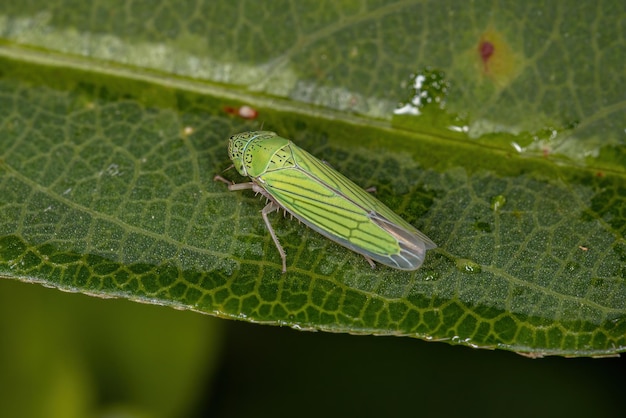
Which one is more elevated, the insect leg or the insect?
the insect

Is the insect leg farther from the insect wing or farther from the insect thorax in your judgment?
the insect thorax

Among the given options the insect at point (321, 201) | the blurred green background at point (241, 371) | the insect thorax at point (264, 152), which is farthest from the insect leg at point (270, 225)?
the blurred green background at point (241, 371)

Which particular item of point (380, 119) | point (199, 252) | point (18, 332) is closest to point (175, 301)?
point (199, 252)

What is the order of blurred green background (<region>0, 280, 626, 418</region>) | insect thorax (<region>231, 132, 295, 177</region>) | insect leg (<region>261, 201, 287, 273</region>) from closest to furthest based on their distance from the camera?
insect leg (<region>261, 201, 287, 273</region>) < blurred green background (<region>0, 280, 626, 418</region>) < insect thorax (<region>231, 132, 295, 177</region>)

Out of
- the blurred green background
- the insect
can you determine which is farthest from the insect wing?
the blurred green background

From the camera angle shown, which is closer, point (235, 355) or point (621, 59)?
point (621, 59)

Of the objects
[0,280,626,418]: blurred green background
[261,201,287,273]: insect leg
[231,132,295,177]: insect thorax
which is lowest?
[0,280,626,418]: blurred green background

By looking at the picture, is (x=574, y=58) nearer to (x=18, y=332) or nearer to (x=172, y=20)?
(x=172, y=20)
